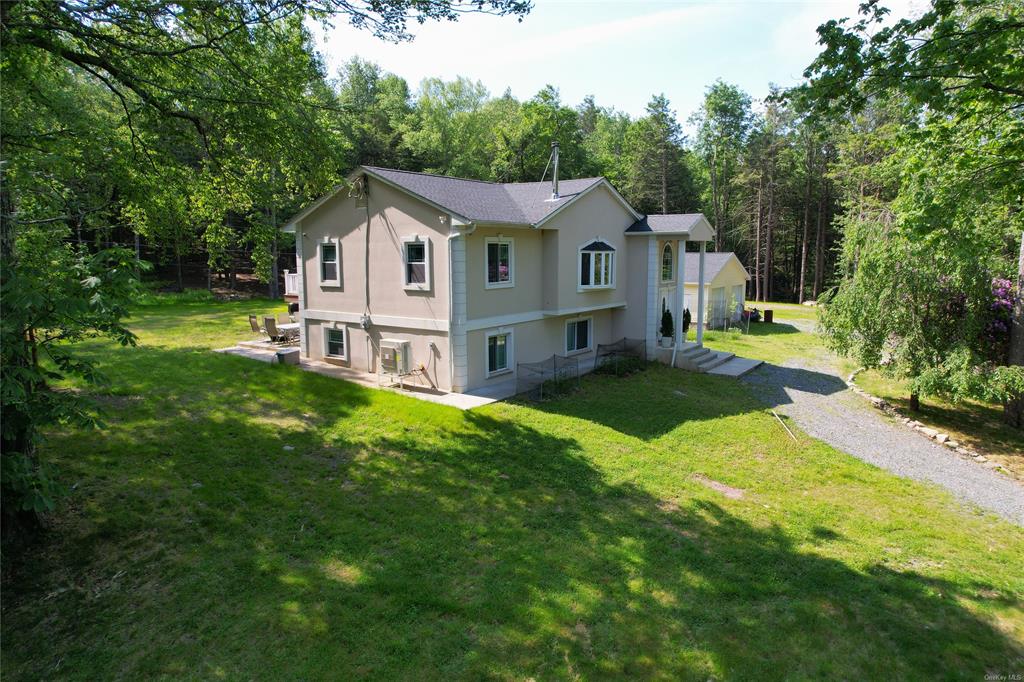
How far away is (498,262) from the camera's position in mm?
16656

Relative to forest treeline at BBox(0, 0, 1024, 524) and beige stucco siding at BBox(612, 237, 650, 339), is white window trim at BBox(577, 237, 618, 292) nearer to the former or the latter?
beige stucco siding at BBox(612, 237, 650, 339)

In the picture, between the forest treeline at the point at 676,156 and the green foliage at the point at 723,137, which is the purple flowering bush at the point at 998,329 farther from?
the green foliage at the point at 723,137

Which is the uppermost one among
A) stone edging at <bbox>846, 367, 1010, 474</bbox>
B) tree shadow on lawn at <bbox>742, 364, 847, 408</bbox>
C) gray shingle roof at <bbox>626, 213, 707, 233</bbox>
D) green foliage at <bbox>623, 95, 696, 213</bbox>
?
green foliage at <bbox>623, 95, 696, 213</bbox>

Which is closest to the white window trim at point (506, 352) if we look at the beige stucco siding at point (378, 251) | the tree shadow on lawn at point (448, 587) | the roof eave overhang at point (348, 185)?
the beige stucco siding at point (378, 251)

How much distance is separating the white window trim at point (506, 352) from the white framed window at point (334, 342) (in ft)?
15.8

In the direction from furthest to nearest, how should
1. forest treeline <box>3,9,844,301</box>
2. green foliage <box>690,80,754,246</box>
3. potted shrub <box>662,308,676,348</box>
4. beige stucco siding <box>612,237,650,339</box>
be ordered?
green foliage <box>690,80,754,246</box> < potted shrub <box>662,308,676,348</box> < beige stucco siding <box>612,237,650,339</box> < forest treeline <box>3,9,844,301</box>

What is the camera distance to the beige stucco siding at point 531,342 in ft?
53.3

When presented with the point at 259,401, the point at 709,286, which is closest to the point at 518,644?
the point at 259,401

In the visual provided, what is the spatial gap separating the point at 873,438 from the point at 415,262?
13.3 m

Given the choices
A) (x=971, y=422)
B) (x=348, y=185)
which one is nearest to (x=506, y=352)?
(x=348, y=185)

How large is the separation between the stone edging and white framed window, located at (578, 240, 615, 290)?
30.1 ft

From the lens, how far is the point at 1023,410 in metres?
16.0

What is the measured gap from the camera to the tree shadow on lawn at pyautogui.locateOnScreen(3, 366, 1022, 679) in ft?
19.0

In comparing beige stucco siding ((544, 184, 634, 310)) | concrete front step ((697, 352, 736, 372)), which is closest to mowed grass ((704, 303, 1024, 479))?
concrete front step ((697, 352, 736, 372))
